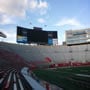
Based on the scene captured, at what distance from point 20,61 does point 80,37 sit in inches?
1510

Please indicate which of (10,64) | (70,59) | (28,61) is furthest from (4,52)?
(70,59)

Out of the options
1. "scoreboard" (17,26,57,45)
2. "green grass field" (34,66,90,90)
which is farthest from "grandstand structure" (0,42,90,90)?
"green grass field" (34,66,90,90)

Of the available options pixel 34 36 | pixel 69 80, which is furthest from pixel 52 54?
pixel 69 80

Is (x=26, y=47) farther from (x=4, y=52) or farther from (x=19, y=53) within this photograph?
(x=4, y=52)

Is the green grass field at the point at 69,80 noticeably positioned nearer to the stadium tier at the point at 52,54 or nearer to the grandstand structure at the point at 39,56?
the grandstand structure at the point at 39,56

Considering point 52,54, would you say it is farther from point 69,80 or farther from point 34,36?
point 69,80

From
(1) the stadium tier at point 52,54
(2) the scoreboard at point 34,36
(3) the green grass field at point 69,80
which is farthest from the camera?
(2) the scoreboard at point 34,36

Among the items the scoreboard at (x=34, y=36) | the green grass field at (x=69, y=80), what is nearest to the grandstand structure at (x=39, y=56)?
the scoreboard at (x=34, y=36)

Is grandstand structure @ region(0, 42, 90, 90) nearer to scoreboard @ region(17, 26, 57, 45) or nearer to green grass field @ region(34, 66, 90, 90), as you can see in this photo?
scoreboard @ region(17, 26, 57, 45)

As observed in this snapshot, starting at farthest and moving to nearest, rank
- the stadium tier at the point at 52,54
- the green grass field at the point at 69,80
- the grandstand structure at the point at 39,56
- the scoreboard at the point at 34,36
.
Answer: the scoreboard at the point at 34,36
the stadium tier at the point at 52,54
the grandstand structure at the point at 39,56
the green grass field at the point at 69,80

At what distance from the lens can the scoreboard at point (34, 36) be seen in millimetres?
68625

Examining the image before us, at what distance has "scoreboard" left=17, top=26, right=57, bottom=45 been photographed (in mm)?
68625

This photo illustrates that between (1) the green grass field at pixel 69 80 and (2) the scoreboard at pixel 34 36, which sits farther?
(2) the scoreboard at pixel 34 36

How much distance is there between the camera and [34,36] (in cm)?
7200
